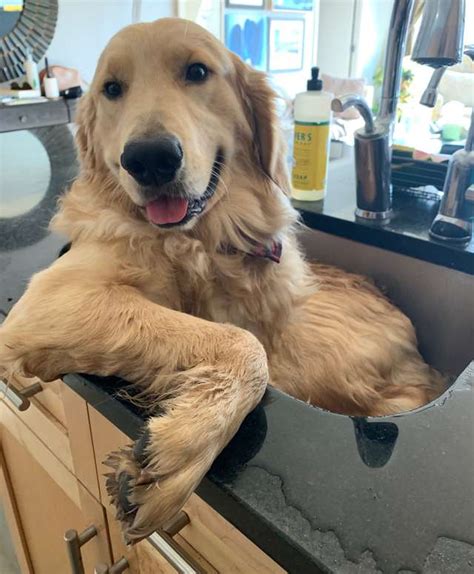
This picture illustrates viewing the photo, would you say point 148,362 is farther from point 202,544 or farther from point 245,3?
point 245,3

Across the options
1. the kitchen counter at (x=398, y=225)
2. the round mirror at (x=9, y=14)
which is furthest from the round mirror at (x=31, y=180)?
the round mirror at (x=9, y=14)

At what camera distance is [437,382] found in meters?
1.10

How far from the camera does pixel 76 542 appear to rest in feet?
2.88

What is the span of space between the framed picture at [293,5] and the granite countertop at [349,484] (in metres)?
5.65

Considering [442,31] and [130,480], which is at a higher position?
[442,31]

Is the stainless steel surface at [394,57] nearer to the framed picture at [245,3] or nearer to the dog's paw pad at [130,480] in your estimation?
the dog's paw pad at [130,480]

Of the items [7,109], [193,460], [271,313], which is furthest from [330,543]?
[7,109]

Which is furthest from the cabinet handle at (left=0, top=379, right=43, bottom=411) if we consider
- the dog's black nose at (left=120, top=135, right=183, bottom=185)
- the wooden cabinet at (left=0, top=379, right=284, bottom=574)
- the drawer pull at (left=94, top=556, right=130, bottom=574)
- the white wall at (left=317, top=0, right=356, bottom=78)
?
the white wall at (left=317, top=0, right=356, bottom=78)

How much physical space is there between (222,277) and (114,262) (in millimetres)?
193

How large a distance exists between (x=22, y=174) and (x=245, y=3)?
417 cm

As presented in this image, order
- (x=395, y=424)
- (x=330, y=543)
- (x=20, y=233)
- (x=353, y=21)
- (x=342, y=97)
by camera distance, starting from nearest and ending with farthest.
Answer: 1. (x=330, y=543)
2. (x=395, y=424)
3. (x=342, y=97)
4. (x=20, y=233)
5. (x=353, y=21)

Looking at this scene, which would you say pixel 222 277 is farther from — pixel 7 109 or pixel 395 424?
pixel 7 109

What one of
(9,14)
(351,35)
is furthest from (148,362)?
(351,35)

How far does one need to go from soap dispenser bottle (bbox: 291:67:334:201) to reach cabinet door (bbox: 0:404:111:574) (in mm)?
853
